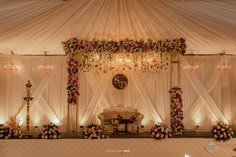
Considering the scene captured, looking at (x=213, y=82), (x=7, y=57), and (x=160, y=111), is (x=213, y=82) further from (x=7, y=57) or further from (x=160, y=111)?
(x=7, y=57)

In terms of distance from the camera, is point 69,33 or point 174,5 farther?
point 69,33

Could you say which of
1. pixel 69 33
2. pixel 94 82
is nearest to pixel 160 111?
pixel 94 82

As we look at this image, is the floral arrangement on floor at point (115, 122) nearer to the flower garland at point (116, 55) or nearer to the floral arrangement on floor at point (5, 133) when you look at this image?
the flower garland at point (116, 55)

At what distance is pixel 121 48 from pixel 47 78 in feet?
11.7

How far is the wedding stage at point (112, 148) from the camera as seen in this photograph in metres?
8.92

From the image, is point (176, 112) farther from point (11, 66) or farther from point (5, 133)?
point (11, 66)

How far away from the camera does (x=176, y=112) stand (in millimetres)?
10609

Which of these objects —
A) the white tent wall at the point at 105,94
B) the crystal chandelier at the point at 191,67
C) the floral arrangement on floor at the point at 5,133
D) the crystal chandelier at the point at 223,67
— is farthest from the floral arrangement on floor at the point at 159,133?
the floral arrangement on floor at the point at 5,133

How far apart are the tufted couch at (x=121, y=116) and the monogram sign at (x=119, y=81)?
76 cm

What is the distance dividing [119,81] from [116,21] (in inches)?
162

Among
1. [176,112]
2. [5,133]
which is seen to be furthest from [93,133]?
[176,112]

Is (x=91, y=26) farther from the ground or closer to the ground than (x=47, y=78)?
farther from the ground

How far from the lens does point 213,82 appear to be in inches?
471

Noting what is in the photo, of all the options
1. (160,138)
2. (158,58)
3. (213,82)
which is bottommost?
(160,138)
